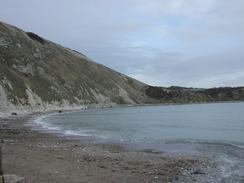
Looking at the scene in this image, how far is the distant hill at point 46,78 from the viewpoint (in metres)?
97.1

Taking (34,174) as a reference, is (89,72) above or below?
above

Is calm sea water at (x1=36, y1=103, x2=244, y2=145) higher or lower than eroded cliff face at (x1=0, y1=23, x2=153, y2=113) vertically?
lower

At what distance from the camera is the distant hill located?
3821 inches

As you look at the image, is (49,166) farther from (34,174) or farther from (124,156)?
(124,156)

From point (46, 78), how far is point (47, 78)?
0.65m

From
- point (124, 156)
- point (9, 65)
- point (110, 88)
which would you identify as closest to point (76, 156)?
point (124, 156)

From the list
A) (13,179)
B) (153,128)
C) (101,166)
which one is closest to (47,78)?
(153,128)

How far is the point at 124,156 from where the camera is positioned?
2631cm

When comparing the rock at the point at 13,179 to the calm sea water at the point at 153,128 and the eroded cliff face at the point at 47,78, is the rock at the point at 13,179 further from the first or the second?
the eroded cliff face at the point at 47,78

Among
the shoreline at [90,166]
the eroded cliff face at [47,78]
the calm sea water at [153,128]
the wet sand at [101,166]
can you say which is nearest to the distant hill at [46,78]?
the eroded cliff face at [47,78]

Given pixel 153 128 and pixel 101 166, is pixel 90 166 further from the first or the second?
pixel 153 128

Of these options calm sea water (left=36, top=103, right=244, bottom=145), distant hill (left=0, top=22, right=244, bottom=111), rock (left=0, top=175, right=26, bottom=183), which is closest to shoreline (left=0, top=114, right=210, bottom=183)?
rock (left=0, top=175, right=26, bottom=183)

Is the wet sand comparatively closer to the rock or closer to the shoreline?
the shoreline

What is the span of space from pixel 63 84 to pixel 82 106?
9392 millimetres
